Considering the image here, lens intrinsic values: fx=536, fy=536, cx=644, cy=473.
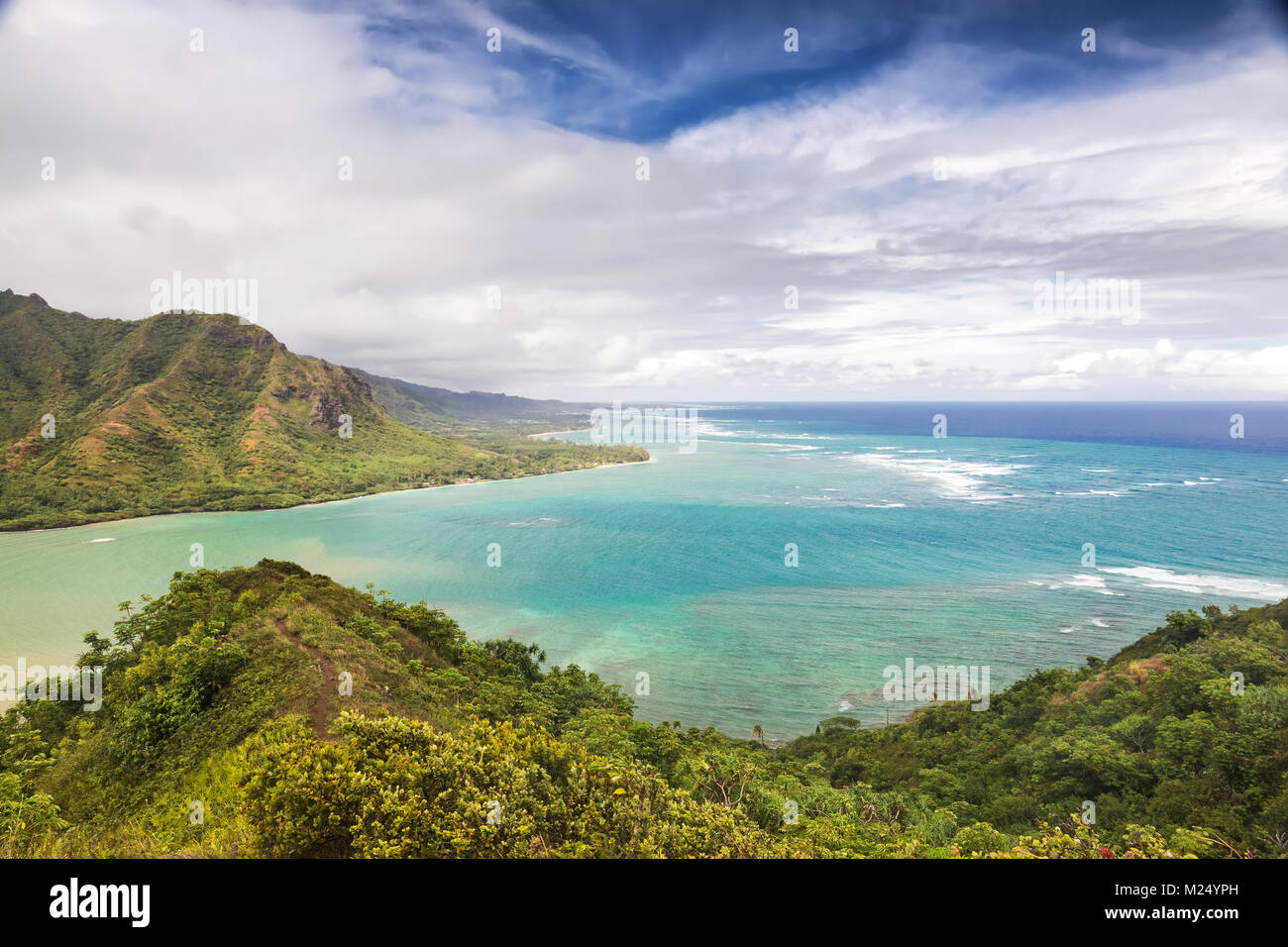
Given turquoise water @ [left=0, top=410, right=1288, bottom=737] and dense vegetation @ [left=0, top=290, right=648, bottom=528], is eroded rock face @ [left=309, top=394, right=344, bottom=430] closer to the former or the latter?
dense vegetation @ [left=0, top=290, right=648, bottom=528]

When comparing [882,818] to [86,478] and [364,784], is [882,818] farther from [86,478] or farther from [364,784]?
[86,478]

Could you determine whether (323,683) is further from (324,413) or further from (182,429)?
(324,413)

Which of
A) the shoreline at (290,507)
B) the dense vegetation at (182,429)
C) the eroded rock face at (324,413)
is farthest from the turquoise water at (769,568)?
the eroded rock face at (324,413)

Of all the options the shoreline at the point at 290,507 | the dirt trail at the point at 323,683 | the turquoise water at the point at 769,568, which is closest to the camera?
the dirt trail at the point at 323,683

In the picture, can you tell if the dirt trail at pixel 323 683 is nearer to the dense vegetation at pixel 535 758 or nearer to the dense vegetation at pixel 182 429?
the dense vegetation at pixel 535 758
